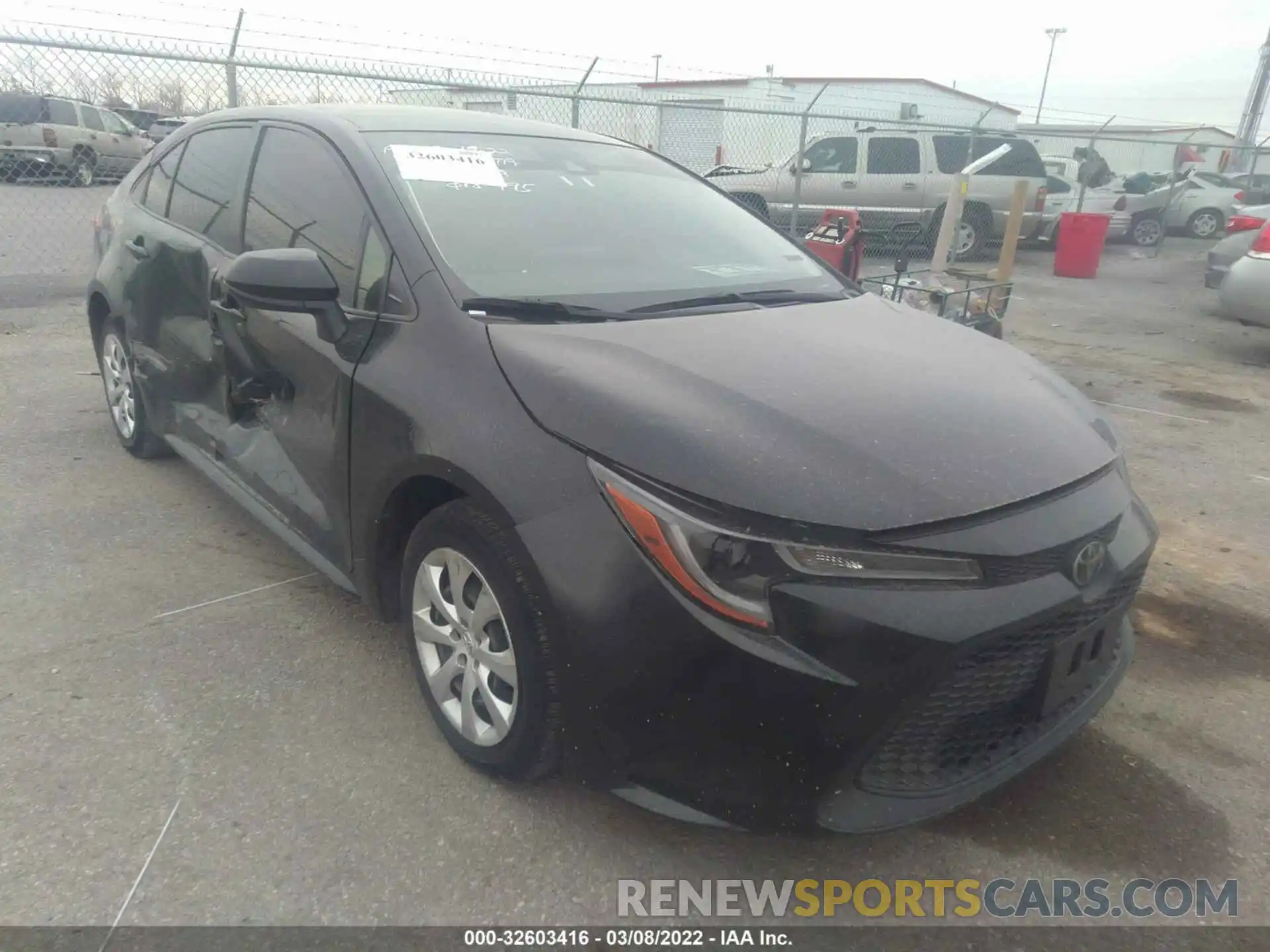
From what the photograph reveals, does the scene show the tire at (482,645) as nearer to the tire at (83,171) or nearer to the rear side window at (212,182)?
the rear side window at (212,182)

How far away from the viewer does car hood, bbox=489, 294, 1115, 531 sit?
Answer: 1.85 m

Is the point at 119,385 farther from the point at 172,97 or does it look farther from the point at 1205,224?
the point at 1205,224

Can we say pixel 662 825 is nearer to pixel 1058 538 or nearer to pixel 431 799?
pixel 431 799

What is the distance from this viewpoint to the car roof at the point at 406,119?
9.78ft

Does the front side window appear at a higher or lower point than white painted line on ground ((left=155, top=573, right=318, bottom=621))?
higher

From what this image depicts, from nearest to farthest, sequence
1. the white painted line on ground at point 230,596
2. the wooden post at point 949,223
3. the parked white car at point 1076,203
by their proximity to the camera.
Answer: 1. the white painted line on ground at point 230,596
2. the wooden post at point 949,223
3. the parked white car at point 1076,203

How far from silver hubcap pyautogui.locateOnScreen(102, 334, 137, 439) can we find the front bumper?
10.2ft

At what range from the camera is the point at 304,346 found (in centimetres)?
272

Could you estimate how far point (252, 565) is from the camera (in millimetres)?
3459

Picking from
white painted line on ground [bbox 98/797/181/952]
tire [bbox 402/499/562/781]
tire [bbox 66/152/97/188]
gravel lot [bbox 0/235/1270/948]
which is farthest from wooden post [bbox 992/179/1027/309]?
tire [bbox 66/152/97/188]

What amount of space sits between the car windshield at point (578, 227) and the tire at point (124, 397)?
6.59 feet

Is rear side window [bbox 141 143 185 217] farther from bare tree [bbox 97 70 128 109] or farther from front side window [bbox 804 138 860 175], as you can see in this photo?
front side window [bbox 804 138 860 175]

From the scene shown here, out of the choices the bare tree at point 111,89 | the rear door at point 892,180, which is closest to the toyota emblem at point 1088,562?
the bare tree at point 111,89

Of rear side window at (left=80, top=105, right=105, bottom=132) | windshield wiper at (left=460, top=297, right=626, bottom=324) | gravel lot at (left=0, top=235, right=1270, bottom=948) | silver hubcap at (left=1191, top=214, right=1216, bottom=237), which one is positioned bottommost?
silver hubcap at (left=1191, top=214, right=1216, bottom=237)
